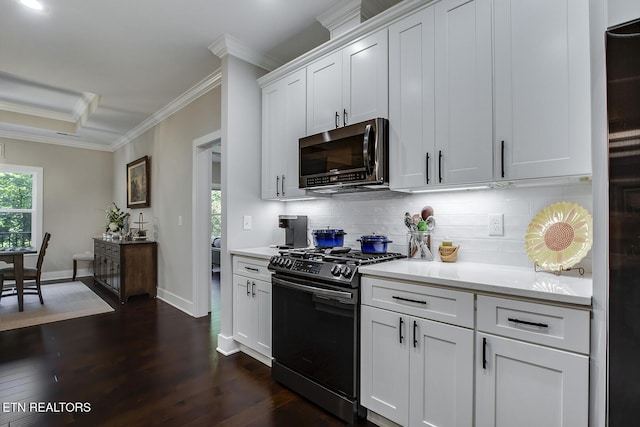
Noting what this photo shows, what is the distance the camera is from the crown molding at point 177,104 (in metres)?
3.59

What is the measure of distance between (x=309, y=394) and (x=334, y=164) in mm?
1550

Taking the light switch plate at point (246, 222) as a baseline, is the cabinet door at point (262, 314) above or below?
below

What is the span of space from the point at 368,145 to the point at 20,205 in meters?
6.75

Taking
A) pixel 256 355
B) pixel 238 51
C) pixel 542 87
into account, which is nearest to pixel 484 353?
pixel 542 87

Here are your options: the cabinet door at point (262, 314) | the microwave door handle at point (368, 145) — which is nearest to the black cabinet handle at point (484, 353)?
the microwave door handle at point (368, 145)

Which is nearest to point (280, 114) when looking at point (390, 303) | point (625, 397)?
point (390, 303)

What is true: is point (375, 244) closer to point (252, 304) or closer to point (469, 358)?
point (469, 358)

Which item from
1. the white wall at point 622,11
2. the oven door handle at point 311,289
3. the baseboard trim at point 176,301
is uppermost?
the white wall at point 622,11

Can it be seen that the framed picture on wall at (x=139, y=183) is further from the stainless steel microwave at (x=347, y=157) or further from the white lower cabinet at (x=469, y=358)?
the white lower cabinet at (x=469, y=358)

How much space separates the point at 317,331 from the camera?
2.03m

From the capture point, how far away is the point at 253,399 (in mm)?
2105

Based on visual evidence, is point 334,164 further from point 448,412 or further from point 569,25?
point 448,412

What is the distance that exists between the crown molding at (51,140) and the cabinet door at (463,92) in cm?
690

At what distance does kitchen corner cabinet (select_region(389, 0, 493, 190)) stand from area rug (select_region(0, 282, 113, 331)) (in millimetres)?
4154
